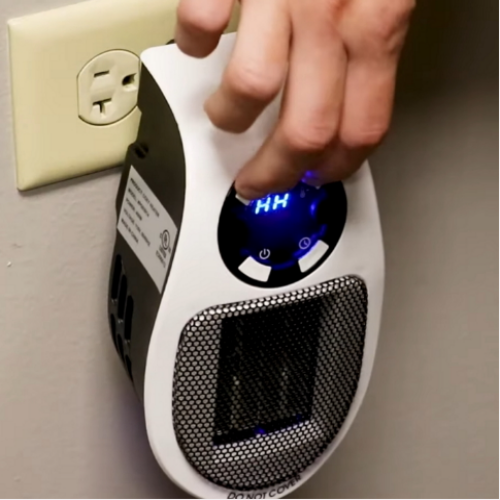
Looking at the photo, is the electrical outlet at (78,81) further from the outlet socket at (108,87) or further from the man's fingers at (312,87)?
the man's fingers at (312,87)

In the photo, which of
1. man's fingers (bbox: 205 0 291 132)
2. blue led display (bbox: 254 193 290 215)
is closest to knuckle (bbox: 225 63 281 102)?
man's fingers (bbox: 205 0 291 132)

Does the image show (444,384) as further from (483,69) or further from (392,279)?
(483,69)

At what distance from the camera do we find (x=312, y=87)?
37 centimetres

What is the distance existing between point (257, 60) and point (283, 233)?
13 centimetres

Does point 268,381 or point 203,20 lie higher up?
point 203,20

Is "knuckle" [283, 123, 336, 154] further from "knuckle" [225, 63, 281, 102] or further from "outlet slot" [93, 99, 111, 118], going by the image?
"outlet slot" [93, 99, 111, 118]

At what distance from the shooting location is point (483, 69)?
64 centimetres

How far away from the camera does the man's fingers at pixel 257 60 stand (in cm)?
36

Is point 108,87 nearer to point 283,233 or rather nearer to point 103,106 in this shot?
point 103,106

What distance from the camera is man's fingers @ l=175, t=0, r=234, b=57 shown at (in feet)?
1.16

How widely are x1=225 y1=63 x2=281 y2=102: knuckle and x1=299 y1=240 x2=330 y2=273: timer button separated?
135 mm

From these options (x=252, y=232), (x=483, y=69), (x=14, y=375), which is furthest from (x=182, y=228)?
(x=483, y=69)

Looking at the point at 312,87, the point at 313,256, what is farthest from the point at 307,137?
the point at 313,256

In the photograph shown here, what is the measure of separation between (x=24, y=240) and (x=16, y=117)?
0.24ft
